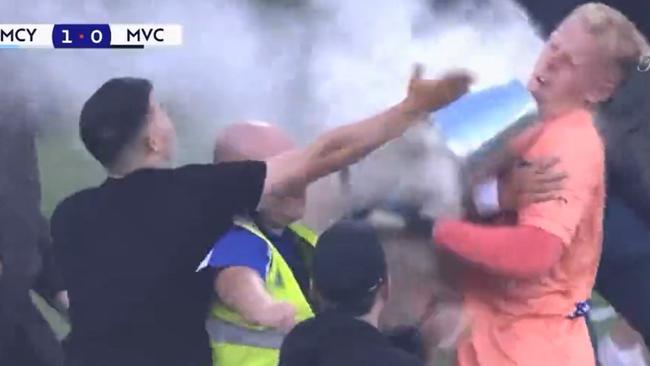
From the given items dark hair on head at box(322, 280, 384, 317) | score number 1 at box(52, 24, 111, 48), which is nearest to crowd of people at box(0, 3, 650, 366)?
dark hair on head at box(322, 280, 384, 317)

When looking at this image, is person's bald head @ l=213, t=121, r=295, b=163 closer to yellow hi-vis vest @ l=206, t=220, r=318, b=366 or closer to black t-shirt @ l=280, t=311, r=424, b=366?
yellow hi-vis vest @ l=206, t=220, r=318, b=366

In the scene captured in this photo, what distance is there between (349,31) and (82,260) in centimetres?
66

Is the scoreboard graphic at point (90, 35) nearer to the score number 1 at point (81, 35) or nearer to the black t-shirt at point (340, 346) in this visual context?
the score number 1 at point (81, 35)

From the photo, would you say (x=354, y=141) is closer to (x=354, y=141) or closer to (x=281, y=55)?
(x=354, y=141)

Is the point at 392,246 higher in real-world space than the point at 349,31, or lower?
lower

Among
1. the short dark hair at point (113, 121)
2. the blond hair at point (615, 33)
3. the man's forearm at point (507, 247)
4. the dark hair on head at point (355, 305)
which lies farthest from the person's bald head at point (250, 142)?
the blond hair at point (615, 33)

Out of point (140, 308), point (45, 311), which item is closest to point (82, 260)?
point (140, 308)

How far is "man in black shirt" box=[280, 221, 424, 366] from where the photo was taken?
199 centimetres

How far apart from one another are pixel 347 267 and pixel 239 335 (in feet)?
1.07

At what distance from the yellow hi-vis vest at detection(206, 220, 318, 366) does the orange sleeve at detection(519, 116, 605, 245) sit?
0.41 metres

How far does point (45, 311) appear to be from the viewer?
104 inches

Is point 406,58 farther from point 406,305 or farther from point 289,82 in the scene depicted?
point 406,305

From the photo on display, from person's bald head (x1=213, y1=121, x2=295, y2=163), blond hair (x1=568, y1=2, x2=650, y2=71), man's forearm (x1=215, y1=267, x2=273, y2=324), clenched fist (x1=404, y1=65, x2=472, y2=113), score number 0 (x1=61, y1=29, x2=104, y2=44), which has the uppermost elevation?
blond hair (x1=568, y1=2, x2=650, y2=71)

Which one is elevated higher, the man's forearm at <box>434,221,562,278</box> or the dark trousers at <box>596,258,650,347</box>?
the man's forearm at <box>434,221,562,278</box>
